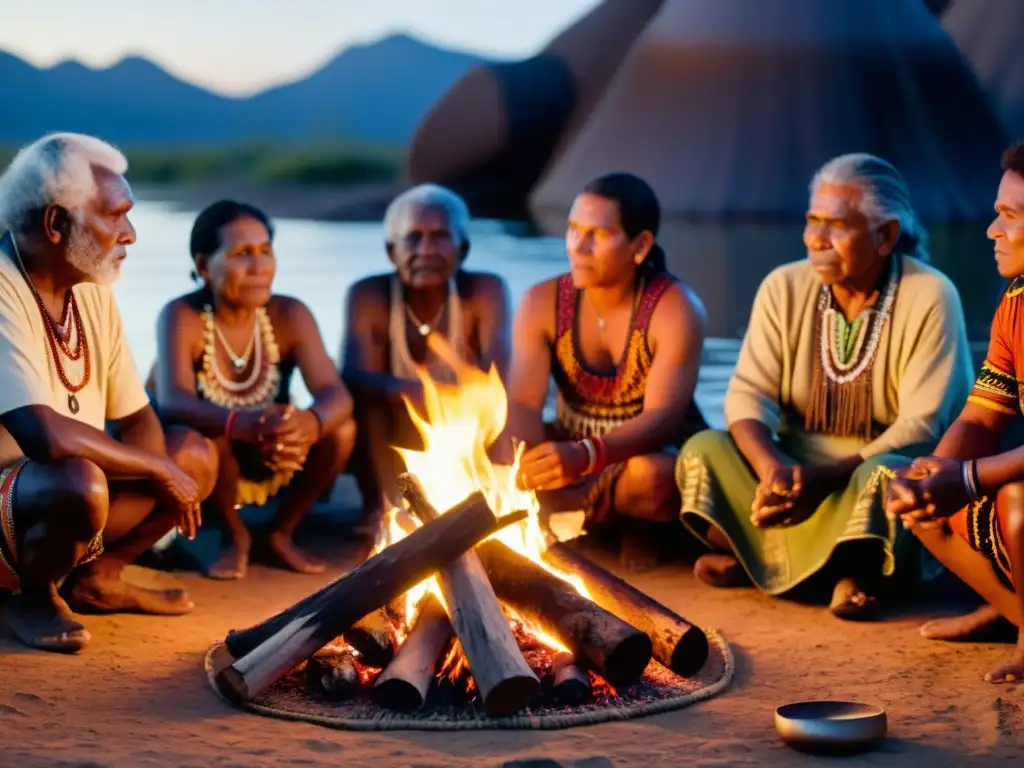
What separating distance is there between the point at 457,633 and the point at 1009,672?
1.49 metres

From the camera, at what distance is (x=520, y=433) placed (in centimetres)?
569

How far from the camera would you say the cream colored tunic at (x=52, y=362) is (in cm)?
449

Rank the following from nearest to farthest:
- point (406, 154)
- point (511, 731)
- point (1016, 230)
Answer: point (511, 731) → point (1016, 230) → point (406, 154)

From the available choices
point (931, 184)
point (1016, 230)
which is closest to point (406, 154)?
point (931, 184)

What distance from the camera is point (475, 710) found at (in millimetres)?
3979

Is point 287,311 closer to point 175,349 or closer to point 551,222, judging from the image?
point 175,349

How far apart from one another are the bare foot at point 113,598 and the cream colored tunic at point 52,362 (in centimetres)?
51

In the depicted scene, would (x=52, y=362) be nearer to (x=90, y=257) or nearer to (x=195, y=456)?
(x=90, y=257)

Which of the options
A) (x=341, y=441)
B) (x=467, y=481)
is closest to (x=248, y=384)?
(x=341, y=441)

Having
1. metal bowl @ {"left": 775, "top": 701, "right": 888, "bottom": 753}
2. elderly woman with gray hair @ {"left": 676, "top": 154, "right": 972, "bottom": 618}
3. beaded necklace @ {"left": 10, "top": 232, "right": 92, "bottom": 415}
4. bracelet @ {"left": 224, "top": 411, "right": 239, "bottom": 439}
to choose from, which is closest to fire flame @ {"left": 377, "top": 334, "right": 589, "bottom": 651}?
elderly woman with gray hair @ {"left": 676, "top": 154, "right": 972, "bottom": 618}

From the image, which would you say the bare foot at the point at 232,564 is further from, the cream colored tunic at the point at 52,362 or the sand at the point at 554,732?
the cream colored tunic at the point at 52,362

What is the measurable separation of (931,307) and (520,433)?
149cm

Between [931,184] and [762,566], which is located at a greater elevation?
[931,184]

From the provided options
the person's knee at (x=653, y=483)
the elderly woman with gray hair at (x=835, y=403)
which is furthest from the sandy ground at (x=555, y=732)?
the person's knee at (x=653, y=483)
